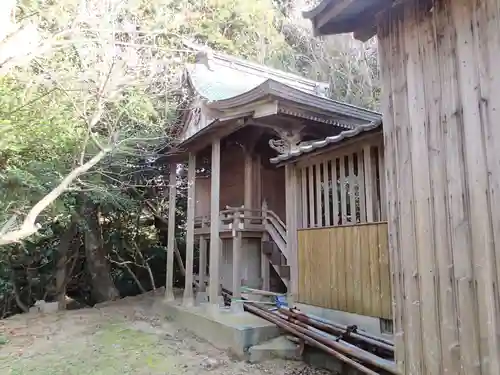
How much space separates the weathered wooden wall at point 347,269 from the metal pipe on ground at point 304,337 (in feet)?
1.51

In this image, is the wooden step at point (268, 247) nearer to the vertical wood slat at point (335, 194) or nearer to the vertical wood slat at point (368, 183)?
the vertical wood slat at point (335, 194)

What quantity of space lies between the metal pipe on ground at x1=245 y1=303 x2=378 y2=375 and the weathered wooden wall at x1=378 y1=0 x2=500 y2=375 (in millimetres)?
1836

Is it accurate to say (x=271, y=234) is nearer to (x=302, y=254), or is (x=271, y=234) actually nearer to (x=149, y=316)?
(x=302, y=254)

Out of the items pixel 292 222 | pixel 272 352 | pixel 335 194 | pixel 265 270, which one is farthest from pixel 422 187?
pixel 265 270

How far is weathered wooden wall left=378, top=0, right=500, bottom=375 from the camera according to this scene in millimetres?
2264

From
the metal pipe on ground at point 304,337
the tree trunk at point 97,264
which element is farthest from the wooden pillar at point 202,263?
the tree trunk at point 97,264

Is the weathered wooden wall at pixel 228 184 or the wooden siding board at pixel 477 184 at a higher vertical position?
the weathered wooden wall at pixel 228 184

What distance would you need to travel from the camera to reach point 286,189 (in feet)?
21.6

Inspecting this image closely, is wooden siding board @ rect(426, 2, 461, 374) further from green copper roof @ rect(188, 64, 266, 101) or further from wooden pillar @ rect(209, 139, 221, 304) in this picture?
green copper roof @ rect(188, 64, 266, 101)

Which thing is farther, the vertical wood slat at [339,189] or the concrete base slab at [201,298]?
the concrete base slab at [201,298]

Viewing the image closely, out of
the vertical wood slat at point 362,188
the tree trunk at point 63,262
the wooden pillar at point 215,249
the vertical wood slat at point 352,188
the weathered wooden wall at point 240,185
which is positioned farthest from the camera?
the tree trunk at point 63,262

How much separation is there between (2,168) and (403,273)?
6.70m

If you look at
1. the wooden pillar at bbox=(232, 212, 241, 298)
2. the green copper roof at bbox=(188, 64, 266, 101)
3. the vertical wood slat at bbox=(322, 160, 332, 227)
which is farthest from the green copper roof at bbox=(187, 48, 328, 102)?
the vertical wood slat at bbox=(322, 160, 332, 227)

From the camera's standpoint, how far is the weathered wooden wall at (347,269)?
16.0 feet
